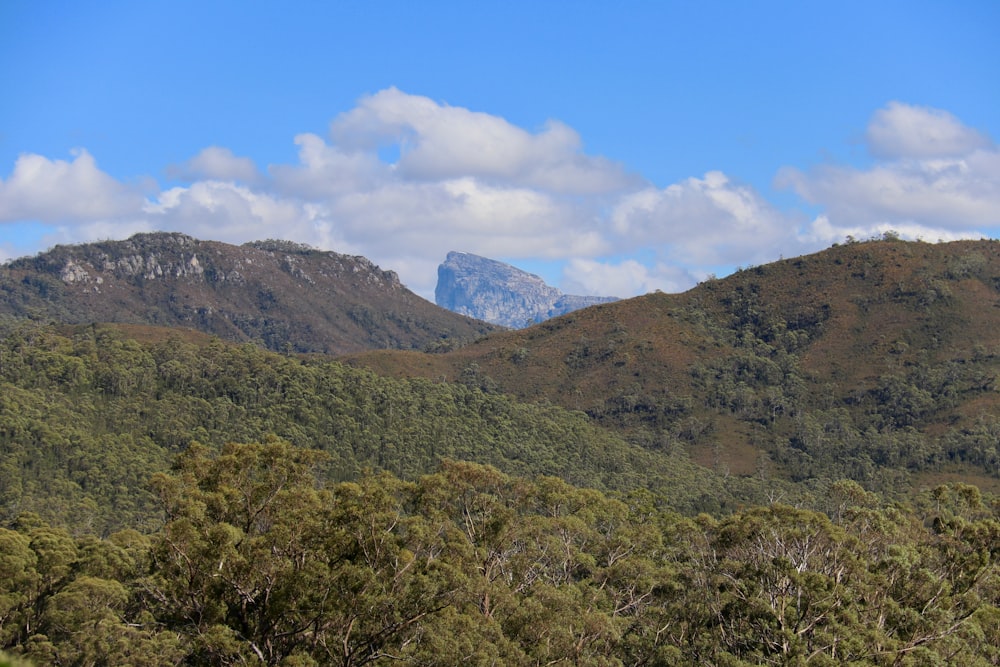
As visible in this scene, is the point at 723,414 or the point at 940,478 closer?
the point at 940,478

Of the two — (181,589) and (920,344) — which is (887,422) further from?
(181,589)

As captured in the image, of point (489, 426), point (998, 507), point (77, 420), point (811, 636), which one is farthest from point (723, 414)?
point (811, 636)

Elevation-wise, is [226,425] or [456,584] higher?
[226,425]

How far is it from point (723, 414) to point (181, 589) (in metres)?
165

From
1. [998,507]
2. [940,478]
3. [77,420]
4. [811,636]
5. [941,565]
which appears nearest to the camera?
[811,636]

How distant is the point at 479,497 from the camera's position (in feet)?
164

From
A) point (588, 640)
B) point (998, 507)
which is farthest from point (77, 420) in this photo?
point (998, 507)

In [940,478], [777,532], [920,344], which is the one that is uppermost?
[920,344]

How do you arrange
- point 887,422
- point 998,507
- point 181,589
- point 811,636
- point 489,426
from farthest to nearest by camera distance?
point 887,422, point 489,426, point 998,507, point 811,636, point 181,589

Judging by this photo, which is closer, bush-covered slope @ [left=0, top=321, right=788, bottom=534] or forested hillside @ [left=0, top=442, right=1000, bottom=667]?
forested hillside @ [left=0, top=442, right=1000, bottom=667]

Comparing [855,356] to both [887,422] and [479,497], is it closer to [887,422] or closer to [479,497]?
[887,422]

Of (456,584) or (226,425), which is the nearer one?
A: (456,584)

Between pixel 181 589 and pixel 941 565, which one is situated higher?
pixel 181 589

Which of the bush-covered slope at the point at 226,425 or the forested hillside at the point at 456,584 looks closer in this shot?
the forested hillside at the point at 456,584
